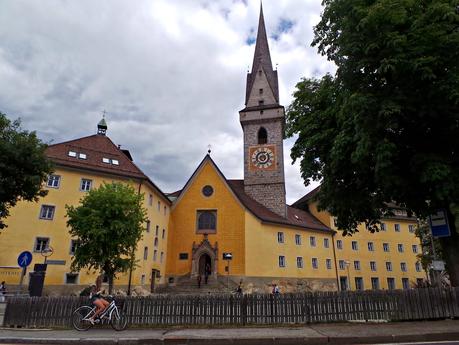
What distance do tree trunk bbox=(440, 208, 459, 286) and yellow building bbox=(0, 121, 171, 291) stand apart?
60.6 feet

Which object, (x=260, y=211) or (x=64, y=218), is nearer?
(x=64, y=218)

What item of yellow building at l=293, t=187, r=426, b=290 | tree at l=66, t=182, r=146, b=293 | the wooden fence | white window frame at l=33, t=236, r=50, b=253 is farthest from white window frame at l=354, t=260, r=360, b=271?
white window frame at l=33, t=236, r=50, b=253

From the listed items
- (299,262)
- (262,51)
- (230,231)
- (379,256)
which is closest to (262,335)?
(230,231)

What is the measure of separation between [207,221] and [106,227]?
55.6ft

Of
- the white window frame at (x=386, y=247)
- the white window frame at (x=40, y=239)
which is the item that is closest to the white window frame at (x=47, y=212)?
the white window frame at (x=40, y=239)

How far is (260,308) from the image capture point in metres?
11.4

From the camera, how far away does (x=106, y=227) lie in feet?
64.2

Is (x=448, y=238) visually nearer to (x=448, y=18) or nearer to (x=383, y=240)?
(x=448, y=18)

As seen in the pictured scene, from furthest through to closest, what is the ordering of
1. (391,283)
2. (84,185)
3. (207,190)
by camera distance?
(391,283)
(207,190)
(84,185)

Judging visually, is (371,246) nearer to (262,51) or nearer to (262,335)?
(262,51)

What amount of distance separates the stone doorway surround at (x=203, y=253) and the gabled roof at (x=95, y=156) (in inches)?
280

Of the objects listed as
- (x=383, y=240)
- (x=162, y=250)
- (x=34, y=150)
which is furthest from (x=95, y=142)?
(x=383, y=240)

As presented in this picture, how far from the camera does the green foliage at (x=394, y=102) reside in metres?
9.73

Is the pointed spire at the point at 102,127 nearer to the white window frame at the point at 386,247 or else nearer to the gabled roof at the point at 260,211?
the gabled roof at the point at 260,211
